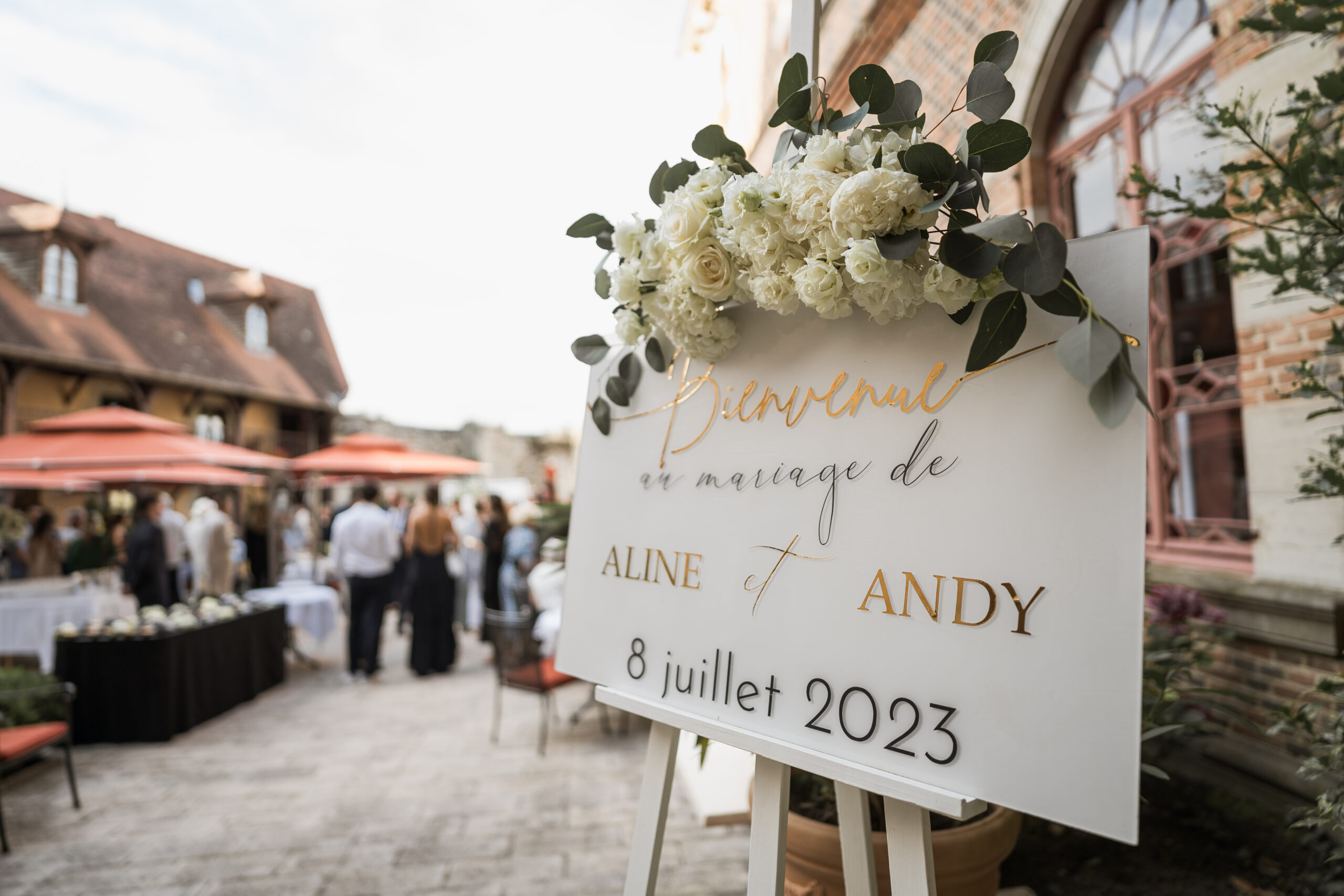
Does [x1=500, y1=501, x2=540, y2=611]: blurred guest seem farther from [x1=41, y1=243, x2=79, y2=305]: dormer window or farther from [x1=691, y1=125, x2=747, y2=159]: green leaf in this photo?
[x1=41, y1=243, x2=79, y2=305]: dormer window

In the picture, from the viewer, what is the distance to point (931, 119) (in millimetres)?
4961

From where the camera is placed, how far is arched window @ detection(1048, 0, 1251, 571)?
3127 mm

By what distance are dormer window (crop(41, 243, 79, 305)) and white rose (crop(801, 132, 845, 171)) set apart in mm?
15582

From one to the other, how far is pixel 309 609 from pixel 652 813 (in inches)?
241

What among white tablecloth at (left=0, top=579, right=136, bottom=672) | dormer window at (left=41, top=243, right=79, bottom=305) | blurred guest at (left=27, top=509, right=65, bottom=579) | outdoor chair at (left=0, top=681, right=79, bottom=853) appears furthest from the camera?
dormer window at (left=41, top=243, right=79, bottom=305)

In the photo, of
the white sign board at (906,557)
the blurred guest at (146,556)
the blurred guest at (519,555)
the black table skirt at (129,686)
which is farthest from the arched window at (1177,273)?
the blurred guest at (146,556)

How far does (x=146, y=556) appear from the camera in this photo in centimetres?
600

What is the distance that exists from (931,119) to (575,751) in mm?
5126

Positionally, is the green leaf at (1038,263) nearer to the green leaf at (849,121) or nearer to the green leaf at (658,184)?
the green leaf at (849,121)

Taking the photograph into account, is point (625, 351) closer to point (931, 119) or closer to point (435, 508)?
point (931, 119)

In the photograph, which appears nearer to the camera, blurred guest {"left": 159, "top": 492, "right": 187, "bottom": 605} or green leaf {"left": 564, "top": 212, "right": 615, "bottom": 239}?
green leaf {"left": 564, "top": 212, "right": 615, "bottom": 239}

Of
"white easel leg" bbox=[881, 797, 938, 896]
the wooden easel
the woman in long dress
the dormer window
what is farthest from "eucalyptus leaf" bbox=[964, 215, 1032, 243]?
the dormer window

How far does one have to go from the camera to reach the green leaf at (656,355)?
153 centimetres

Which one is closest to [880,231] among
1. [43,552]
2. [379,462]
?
[379,462]
